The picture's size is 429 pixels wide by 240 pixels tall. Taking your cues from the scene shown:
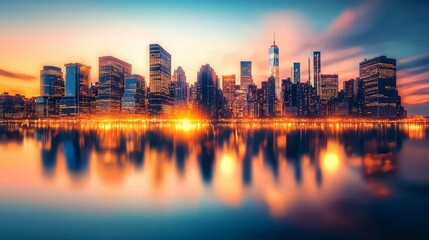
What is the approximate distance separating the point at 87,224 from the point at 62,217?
2.21m

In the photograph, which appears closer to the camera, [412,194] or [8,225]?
[8,225]

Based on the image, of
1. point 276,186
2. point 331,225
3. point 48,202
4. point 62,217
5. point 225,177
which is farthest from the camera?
point 225,177

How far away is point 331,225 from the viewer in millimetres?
14352

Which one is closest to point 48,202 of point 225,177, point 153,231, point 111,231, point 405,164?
point 111,231

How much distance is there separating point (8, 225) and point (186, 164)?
21302 mm

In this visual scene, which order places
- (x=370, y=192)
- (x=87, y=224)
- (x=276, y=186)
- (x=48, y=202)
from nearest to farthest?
(x=87, y=224)
(x=48, y=202)
(x=370, y=192)
(x=276, y=186)

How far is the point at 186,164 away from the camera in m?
35.3

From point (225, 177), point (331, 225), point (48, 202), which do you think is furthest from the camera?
point (225, 177)

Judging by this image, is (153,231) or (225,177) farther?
(225,177)

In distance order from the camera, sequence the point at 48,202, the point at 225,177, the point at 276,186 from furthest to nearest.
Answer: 1. the point at 225,177
2. the point at 276,186
3. the point at 48,202

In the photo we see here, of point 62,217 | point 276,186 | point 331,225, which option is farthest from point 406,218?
point 62,217

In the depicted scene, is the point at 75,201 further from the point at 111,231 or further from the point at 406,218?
the point at 406,218

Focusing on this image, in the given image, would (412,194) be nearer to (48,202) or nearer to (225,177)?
Answer: (225,177)

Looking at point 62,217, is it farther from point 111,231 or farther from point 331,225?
point 331,225
